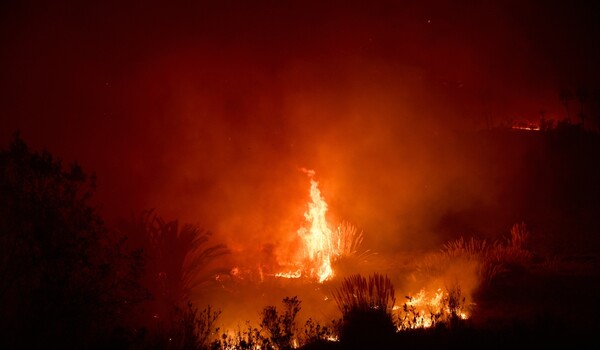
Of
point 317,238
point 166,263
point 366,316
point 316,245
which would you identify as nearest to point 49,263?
point 366,316

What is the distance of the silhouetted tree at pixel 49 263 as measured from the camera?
17.0 feet

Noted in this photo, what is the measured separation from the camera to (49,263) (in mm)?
5301

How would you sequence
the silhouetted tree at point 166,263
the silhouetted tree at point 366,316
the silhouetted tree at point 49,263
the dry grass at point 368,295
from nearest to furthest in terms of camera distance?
the silhouetted tree at point 49,263, the silhouetted tree at point 366,316, the dry grass at point 368,295, the silhouetted tree at point 166,263

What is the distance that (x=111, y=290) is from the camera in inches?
232

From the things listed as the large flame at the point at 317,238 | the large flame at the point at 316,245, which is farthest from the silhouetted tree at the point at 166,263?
the large flame at the point at 317,238

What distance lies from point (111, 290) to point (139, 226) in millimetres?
5720

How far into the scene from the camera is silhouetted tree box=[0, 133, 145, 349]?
5.17 meters

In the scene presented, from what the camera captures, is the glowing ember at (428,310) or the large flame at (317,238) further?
the large flame at (317,238)

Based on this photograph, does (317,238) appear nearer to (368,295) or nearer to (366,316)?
(368,295)

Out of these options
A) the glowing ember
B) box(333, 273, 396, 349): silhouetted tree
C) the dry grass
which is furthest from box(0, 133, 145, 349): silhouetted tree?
the glowing ember

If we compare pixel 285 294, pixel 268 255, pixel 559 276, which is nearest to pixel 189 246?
pixel 285 294

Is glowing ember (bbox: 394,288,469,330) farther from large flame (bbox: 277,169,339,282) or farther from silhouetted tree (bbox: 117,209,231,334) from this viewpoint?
silhouetted tree (bbox: 117,209,231,334)

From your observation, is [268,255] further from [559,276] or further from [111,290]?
[111,290]

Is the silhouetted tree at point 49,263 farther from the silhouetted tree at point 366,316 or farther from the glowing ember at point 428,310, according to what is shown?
the glowing ember at point 428,310
